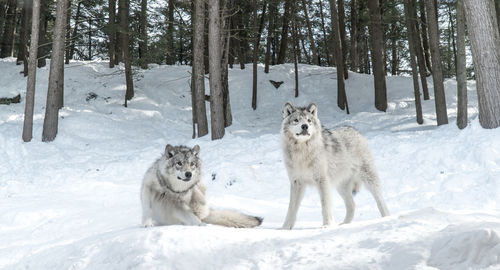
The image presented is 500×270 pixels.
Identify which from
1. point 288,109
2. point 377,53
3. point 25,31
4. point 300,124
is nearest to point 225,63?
point 377,53

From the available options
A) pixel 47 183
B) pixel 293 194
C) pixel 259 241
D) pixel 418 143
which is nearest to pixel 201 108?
pixel 47 183

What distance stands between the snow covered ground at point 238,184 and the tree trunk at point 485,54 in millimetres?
625

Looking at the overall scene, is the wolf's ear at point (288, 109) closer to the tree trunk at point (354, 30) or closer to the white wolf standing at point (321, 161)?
the white wolf standing at point (321, 161)

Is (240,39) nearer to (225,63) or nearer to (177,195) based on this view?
(225,63)

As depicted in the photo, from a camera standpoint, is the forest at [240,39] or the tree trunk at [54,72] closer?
the forest at [240,39]

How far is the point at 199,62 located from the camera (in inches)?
672

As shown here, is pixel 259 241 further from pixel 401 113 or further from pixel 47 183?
pixel 401 113

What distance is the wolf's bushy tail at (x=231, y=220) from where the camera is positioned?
6113 mm

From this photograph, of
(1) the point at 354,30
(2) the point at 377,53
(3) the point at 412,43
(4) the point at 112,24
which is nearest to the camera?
(3) the point at 412,43

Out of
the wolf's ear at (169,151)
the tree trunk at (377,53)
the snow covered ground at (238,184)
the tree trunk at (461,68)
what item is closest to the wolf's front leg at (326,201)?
the snow covered ground at (238,184)

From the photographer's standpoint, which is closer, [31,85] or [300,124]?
[300,124]

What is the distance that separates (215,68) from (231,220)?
1047 centimetres

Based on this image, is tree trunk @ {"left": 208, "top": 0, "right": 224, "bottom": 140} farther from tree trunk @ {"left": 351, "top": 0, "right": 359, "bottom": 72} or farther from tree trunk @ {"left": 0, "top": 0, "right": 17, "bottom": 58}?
tree trunk @ {"left": 0, "top": 0, "right": 17, "bottom": 58}

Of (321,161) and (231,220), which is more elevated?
(321,161)
